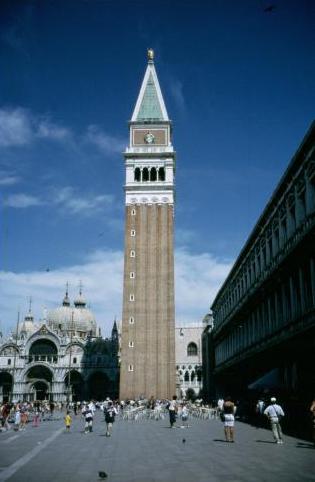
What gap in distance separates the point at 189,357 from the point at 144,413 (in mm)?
42725

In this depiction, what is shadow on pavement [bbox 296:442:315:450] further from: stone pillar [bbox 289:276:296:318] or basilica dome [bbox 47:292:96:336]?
basilica dome [bbox 47:292:96:336]

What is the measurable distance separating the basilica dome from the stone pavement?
264 feet

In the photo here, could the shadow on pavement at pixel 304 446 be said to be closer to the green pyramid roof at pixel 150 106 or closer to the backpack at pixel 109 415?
the backpack at pixel 109 415

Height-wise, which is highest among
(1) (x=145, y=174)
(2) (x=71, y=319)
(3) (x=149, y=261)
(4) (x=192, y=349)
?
(1) (x=145, y=174)

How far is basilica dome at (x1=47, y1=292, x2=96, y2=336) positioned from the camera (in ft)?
328

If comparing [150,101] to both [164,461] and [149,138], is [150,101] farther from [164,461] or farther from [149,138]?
[164,461]

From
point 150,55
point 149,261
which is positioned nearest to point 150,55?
point 150,55

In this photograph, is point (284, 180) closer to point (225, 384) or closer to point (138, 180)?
point (225, 384)

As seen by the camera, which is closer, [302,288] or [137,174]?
[302,288]

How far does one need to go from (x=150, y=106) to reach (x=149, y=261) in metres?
26.0

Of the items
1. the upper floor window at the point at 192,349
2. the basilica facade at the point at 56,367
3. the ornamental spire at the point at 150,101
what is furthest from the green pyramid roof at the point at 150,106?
the upper floor window at the point at 192,349

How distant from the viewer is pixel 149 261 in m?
66.2

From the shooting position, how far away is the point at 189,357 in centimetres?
8650

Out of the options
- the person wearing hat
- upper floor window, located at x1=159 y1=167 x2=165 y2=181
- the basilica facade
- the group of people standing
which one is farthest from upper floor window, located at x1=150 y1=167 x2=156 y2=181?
the person wearing hat
